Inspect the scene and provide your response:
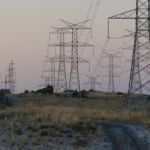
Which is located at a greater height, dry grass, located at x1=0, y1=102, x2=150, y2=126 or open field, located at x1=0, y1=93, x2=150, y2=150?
dry grass, located at x1=0, y1=102, x2=150, y2=126

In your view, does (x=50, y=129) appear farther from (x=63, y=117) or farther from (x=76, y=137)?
(x=63, y=117)

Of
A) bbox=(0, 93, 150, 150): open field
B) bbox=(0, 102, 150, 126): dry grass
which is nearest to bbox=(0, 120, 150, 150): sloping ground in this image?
bbox=(0, 93, 150, 150): open field

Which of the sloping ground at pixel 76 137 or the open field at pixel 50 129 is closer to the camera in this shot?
the sloping ground at pixel 76 137

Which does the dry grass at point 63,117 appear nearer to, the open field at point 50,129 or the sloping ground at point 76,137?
the open field at point 50,129

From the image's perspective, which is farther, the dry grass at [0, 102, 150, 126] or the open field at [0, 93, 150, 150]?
the dry grass at [0, 102, 150, 126]

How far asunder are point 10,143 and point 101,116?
12833mm

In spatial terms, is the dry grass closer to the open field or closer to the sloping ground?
the open field

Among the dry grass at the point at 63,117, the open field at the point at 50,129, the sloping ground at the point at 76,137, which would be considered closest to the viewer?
the sloping ground at the point at 76,137

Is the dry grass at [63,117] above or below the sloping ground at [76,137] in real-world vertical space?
above

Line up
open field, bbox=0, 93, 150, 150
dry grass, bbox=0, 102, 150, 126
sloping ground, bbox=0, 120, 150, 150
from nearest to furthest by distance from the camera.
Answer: sloping ground, bbox=0, 120, 150, 150, open field, bbox=0, 93, 150, 150, dry grass, bbox=0, 102, 150, 126

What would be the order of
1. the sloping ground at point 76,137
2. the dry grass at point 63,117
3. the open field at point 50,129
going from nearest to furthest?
the sloping ground at point 76,137
the open field at point 50,129
the dry grass at point 63,117

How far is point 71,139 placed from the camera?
99.8 feet

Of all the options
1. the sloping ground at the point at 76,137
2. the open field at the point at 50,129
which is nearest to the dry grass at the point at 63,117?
the open field at the point at 50,129

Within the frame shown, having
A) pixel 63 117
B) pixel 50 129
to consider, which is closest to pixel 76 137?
pixel 50 129
